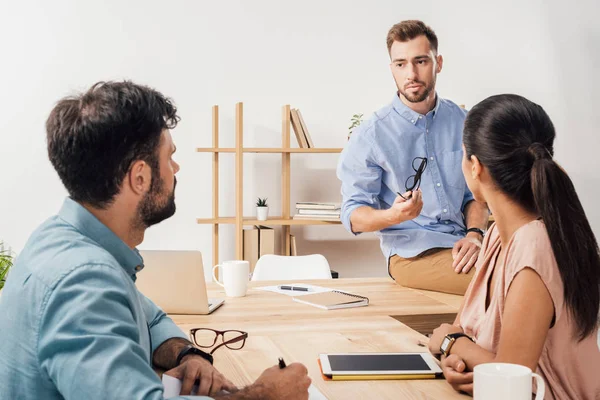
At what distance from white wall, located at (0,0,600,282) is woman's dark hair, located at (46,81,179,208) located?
327 cm

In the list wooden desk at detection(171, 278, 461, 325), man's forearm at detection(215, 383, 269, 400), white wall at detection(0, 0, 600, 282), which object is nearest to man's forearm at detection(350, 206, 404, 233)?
wooden desk at detection(171, 278, 461, 325)

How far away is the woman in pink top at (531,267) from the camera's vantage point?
4.20 ft

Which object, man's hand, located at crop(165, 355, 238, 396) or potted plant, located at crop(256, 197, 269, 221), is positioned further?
potted plant, located at crop(256, 197, 269, 221)

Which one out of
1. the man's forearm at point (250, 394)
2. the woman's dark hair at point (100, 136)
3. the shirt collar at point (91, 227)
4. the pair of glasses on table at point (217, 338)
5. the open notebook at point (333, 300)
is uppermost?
the woman's dark hair at point (100, 136)

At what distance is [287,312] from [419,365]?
648 mm

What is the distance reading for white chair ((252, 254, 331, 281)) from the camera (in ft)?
9.81

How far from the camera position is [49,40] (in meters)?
4.26

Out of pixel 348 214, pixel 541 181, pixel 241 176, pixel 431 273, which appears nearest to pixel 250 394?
pixel 541 181

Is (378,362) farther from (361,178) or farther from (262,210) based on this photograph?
(262,210)

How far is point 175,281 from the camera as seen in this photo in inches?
76.2

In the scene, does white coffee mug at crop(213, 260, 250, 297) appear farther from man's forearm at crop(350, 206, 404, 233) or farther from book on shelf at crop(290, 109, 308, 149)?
book on shelf at crop(290, 109, 308, 149)

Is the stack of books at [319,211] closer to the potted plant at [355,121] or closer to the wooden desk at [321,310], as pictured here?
the potted plant at [355,121]

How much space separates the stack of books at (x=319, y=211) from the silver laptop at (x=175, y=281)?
2338 millimetres

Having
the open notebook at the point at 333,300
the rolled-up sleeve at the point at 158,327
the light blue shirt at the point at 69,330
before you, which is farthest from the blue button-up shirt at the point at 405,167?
the light blue shirt at the point at 69,330
